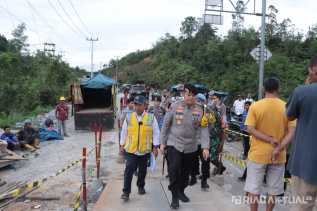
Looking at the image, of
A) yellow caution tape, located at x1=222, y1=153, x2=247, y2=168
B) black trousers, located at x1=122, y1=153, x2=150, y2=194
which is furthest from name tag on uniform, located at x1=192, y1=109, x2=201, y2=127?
yellow caution tape, located at x1=222, y1=153, x2=247, y2=168

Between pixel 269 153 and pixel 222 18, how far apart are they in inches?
509

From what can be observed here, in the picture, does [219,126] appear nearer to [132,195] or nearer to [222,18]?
[132,195]

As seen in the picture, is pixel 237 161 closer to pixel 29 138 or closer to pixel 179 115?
pixel 179 115

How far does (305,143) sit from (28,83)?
94.8 ft

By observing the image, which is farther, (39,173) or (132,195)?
(39,173)

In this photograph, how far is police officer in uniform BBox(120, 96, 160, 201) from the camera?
5840 millimetres

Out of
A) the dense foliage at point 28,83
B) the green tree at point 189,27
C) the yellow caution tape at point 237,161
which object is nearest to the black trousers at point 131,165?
the yellow caution tape at point 237,161

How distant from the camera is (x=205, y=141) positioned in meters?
5.46

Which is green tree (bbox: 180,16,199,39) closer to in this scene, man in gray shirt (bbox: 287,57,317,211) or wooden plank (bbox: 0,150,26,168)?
wooden plank (bbox: 0,150,26,168)

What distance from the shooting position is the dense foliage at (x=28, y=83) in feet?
86.0

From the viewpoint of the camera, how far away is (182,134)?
5.29 m

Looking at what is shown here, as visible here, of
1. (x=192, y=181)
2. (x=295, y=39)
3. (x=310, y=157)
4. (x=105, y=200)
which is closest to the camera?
(x=310, y=157)

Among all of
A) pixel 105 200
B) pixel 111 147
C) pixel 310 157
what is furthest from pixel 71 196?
pixel 111 147

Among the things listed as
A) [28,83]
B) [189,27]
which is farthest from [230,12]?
[189,27]
